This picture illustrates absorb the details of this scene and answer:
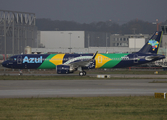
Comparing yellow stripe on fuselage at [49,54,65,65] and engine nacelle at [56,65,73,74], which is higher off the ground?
yellow stripe on fuselage at [49,54,65,65]

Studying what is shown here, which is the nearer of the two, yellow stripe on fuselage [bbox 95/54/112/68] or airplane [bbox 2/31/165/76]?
airplane [bbox 2/31/165/76]

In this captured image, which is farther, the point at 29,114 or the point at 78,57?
the point at 78,57

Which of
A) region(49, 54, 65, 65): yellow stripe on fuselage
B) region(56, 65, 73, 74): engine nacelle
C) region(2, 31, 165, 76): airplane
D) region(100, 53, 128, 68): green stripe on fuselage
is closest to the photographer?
region(56, 65, 73, 74): engine nacelle

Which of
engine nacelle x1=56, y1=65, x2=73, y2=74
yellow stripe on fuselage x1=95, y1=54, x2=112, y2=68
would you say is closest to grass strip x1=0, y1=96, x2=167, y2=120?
engine nacelle x1=56, y1=65, x2=73, y2=74

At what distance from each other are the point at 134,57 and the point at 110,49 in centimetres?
4392

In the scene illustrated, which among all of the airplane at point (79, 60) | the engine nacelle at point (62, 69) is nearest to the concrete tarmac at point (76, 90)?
the engine nacelle at point (62, 69)

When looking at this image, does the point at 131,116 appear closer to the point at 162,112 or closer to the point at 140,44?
the point at 162,112

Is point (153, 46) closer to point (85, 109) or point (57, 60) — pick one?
point (57, 60)

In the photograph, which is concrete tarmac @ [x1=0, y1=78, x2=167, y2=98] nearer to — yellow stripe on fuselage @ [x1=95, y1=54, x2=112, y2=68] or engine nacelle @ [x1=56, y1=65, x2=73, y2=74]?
engine nacelle @ [x1=56, y1=65, x2=73, y2=74]

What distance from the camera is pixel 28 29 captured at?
339 ft

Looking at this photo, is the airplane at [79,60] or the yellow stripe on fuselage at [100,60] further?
the yellow stripe on fuselage at [100,60]

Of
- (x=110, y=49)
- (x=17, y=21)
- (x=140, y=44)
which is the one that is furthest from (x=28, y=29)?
(x=140, y=44)

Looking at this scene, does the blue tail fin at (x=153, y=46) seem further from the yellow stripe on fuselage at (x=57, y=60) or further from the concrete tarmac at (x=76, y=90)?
the concrete tarmac at (x=76, y=90)

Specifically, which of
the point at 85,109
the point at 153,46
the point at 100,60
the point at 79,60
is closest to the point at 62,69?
the point at 79,60
